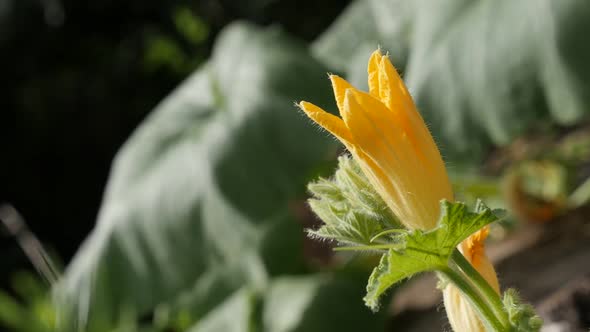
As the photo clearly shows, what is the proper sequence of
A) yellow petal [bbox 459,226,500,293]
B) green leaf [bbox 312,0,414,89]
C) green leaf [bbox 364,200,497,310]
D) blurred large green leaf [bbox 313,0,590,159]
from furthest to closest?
green leaf [bbox 312,0,414,89], blurred large green leaf [bbox 313,0,590,159], yellow petal [bbox 459,226,500,293], green leaf [bbox 364,200,497,310]

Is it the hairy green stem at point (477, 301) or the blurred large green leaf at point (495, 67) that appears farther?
the blurred large green leaf at point (495, 67)

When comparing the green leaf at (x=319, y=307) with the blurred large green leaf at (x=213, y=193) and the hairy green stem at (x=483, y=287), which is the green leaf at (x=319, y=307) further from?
the hairy green stem at (x=483, y=287)

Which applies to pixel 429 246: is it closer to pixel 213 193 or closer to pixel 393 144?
pixel 393 144

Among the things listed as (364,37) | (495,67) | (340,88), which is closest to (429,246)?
(340,88)

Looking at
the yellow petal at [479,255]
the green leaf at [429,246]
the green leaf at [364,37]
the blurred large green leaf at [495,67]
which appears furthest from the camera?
the green leaf at [364,37]

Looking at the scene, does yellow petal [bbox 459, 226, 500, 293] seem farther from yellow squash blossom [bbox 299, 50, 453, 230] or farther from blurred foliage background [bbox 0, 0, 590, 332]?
blurred foliage background [bbox 0, 0, 590, 332]

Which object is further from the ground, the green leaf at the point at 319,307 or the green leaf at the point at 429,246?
the green leaf at the point at 429,246

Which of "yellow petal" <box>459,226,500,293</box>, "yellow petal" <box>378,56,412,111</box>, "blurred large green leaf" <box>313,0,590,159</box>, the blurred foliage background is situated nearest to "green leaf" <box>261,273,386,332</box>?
the blurred foliage background

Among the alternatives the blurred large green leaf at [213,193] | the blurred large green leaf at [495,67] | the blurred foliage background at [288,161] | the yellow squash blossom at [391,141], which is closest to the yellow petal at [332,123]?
the yellow squash blossom at [391,141]
